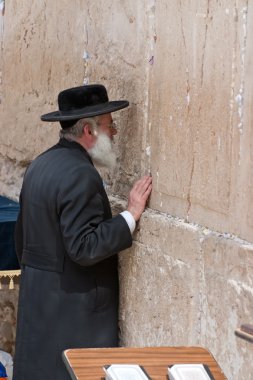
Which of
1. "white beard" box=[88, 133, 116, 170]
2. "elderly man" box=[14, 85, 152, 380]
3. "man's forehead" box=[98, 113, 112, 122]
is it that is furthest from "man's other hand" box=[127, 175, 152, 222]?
"man's forehead" box=[98, 113, 112, 122]

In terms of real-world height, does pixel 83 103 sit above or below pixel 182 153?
above

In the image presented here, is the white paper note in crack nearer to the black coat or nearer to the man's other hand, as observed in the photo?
the black coat

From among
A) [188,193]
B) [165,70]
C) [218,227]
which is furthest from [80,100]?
[218,227]

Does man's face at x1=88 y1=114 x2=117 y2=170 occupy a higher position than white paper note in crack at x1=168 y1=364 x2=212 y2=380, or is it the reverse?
man's face at x1=88 y1=114 x2=117 y2=170

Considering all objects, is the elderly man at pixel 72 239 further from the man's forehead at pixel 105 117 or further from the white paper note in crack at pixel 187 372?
the white paper note in crack at pixel 187 372

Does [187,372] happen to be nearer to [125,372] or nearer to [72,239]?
[125,372]

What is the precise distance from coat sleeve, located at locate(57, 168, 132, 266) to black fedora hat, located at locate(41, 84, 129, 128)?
0.30 m

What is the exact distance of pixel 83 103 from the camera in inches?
180

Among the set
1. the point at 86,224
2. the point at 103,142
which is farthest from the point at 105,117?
the point at 86,224

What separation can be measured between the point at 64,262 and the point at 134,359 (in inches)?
62.6

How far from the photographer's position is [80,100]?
458cm

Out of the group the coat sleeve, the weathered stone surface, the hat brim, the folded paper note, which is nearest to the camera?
the folded paper note

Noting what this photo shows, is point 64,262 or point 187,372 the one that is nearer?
point 187,372

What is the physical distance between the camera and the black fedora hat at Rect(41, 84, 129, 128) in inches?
178
